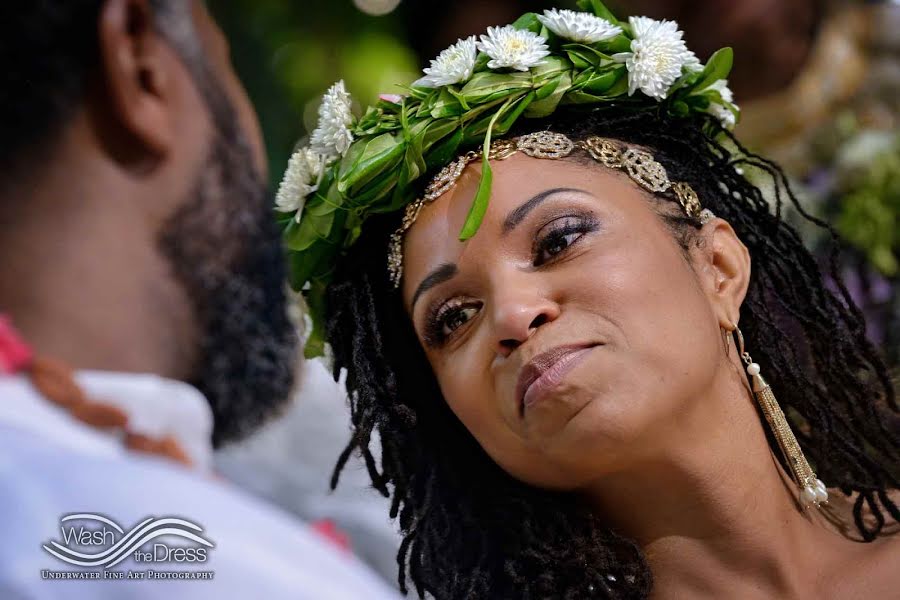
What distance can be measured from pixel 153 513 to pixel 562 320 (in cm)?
93

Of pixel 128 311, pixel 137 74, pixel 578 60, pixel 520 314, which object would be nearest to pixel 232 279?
pixel 128 311

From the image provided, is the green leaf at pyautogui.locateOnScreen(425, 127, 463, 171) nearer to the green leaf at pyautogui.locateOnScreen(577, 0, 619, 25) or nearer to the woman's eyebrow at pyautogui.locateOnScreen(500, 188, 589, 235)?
the woman's eyebrow at pyautogui.locateOnScreen(500, 188, 589, 235)

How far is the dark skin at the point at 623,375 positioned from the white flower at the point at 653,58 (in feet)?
0.77

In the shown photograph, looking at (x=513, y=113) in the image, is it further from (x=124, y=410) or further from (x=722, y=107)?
(x=124, y=410)

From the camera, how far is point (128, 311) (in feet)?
3.91

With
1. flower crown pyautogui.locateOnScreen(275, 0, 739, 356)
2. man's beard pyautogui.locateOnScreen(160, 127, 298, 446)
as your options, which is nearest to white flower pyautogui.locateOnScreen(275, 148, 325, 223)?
flower crown pyautogui.locateOnScreen(275, 0, 739, 356)

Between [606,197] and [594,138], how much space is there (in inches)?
7.5

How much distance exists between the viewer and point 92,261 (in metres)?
1.18

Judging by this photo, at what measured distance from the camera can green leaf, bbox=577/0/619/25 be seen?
2.27 m

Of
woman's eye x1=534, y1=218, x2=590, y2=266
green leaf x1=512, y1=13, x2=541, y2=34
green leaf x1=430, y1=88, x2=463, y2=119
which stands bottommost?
woman's eye x1=534, y1=218, x2=590, y2=266

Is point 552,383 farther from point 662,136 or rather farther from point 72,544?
point 72,544

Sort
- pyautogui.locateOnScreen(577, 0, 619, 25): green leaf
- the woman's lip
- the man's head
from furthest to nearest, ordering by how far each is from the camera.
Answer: pyautogui.locateOnScreen(577, 0, 619, 25): green leaf, the woman's lip, the man's head

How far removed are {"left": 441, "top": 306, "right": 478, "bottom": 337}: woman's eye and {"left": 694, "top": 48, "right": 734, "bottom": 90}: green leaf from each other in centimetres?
80

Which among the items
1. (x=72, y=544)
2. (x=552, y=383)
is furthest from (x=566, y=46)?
(x=72, y=544)
